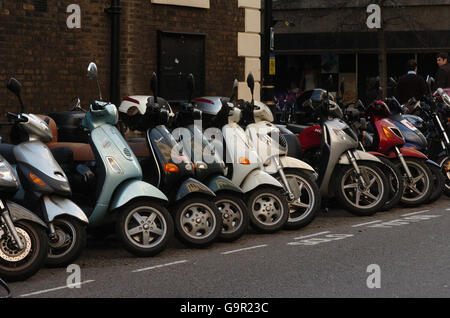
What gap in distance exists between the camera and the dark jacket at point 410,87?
42.9 feet

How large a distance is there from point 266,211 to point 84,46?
5.61m

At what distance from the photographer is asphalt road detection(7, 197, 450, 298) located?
602 centimetres

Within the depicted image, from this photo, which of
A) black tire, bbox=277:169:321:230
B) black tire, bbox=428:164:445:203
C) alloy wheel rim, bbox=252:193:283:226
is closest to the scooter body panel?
alloy wheel rim, bbox=252:193:283:226

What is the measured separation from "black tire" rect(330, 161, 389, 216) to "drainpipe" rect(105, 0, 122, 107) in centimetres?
475

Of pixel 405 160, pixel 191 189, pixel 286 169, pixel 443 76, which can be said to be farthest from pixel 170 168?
pixel 443 76

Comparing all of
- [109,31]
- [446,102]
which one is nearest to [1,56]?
[109,31]

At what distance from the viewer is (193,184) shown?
7797mm

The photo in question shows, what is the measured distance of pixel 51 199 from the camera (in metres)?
6.95

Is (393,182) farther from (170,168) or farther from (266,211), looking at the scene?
(170,168)

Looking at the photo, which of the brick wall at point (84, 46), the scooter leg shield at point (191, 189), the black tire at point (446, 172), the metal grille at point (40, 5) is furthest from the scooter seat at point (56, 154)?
the black tire at point (446, 172)

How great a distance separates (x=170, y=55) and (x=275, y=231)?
6.43 meters

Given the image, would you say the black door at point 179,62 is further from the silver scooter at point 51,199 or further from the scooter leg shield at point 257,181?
the silver scooter at point 51,199
